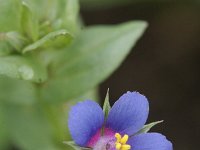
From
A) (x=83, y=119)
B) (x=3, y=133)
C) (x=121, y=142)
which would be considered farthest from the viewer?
(x=3, y=133)

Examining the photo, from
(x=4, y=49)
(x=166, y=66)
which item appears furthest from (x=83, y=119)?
(x=166, y=66)

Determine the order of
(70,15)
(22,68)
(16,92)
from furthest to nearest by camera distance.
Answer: (16,92) < (70,15) < (22,68)

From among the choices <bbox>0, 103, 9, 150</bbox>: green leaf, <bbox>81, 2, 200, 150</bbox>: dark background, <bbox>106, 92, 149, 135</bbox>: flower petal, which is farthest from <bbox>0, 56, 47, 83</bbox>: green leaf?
<bbox>81, 2, 200, 150</bbox>: dark background

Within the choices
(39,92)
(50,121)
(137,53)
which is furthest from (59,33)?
(137,53)

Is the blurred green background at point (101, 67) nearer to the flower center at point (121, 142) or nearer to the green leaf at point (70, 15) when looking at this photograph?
the green leaf at point (70, 15)

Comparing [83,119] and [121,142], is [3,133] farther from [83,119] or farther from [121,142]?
[83,119]

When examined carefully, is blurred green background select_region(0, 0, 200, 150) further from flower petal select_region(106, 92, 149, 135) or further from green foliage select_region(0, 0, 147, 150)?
flower petal select_region(106, 92, 149, 135)
